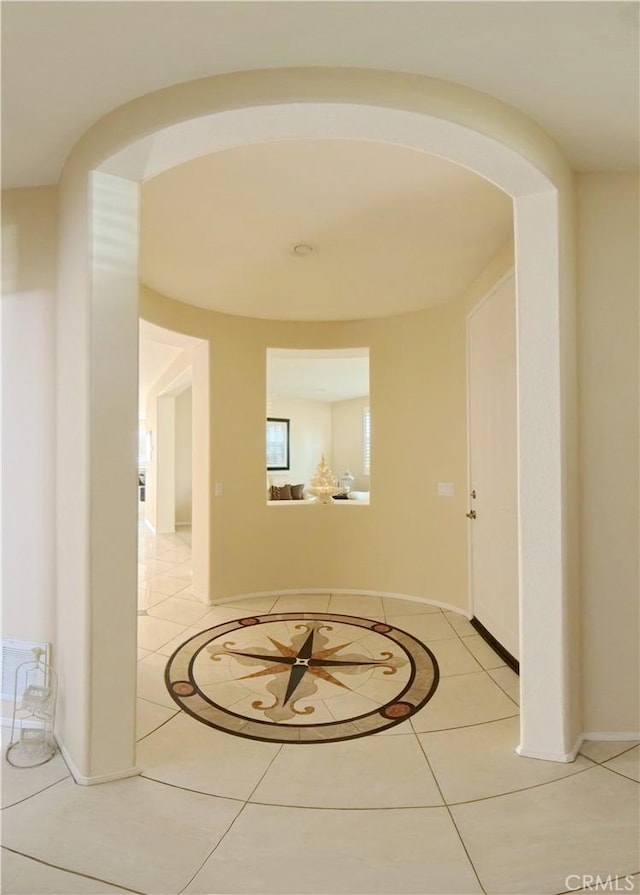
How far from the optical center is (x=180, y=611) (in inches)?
160

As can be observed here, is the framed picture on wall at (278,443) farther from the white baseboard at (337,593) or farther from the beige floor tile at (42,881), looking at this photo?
the beige floor tile at (42,881)

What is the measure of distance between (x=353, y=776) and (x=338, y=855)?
411mm

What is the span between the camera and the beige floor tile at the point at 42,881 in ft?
4.61

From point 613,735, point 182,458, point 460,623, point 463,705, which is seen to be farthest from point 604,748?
point 182,458

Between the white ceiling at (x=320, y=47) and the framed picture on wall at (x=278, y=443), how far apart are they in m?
7.78

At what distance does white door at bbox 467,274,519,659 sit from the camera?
304cm

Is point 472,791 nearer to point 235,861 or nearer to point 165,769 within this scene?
point 235,861

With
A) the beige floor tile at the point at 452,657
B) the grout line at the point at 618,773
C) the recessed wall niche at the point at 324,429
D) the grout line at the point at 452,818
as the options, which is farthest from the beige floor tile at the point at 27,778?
the recessed wall niche at the point at 324,429

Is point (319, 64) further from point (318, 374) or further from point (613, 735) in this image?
point (318, 374)

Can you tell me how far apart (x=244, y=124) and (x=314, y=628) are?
3154mm

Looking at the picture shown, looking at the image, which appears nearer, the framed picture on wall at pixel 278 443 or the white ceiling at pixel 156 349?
the white ceiling at pixel 156 349

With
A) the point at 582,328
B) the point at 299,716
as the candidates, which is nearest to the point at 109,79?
the point at 582,328

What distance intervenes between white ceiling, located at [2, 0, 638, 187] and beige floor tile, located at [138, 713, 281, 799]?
256 centimetres

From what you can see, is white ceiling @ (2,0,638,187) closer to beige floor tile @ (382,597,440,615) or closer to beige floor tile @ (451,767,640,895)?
beige floor tile @ (451,767,640,895)
